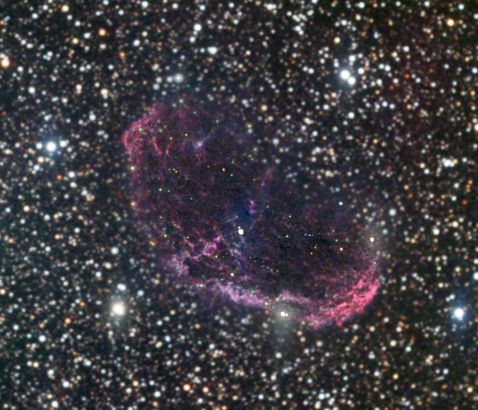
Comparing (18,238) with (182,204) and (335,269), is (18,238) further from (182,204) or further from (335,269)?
(335,269)

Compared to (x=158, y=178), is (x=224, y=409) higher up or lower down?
lower down

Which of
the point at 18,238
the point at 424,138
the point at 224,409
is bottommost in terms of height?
the point at 224,409

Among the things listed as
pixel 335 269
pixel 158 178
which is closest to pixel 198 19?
pixel 158 178

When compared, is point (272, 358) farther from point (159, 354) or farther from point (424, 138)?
point (424, 138)

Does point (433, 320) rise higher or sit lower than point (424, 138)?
lower

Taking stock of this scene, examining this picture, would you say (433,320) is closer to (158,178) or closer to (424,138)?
(424,138)

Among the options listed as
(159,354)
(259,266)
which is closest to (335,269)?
(259,266)
